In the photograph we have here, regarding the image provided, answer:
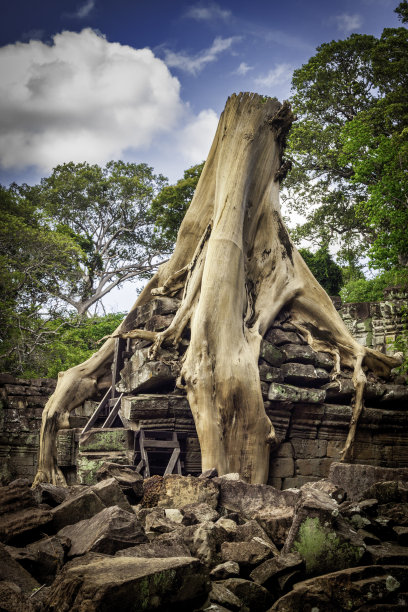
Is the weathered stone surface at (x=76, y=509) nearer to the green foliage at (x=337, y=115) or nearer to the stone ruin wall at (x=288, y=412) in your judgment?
the stone ruin wall at (x=288, y=412)

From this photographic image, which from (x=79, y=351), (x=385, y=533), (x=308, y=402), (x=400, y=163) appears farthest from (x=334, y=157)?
(x=385, y=533)

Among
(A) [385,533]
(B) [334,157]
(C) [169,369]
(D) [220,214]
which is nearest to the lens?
(A) [385,533]

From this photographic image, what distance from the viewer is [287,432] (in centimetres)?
546

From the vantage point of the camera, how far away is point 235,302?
555cm

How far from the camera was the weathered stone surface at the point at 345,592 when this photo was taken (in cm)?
201

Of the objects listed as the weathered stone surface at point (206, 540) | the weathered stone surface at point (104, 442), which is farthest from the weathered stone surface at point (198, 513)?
the weathered stone surface at point (104, 442)

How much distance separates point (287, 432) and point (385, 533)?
289 centimetres

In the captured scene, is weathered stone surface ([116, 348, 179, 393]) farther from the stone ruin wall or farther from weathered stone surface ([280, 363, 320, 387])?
weathered stone surface ([280, 363, 320, 387])

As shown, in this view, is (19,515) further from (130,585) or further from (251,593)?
(251,593)

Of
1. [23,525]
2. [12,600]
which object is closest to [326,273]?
[23,525]

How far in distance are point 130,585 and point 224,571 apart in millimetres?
612

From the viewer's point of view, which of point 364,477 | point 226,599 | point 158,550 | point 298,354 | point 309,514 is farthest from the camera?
point 298,354

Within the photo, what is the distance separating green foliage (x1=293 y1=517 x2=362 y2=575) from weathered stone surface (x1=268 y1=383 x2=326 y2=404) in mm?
2905

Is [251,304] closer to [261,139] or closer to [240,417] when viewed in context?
[240,417]
